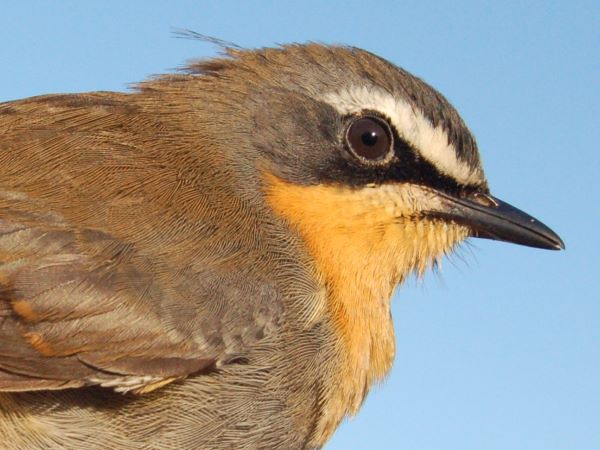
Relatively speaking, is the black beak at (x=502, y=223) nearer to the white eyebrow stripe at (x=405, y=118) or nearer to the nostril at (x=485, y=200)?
the nostril at (x=485, y=200)

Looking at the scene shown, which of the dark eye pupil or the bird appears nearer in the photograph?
the bird

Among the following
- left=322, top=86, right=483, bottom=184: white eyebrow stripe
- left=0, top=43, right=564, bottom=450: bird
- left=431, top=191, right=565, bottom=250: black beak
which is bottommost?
left=0, top=43, right=564, bottom=450: bird

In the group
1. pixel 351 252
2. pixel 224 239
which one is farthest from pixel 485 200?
pixel 224 239

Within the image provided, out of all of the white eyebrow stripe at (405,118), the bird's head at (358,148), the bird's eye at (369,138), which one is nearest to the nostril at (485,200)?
the bird's head at (358,148)

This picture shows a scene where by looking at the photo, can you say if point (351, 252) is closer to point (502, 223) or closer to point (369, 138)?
point (369, 138)

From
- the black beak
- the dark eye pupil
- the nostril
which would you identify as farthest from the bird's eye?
the nostril

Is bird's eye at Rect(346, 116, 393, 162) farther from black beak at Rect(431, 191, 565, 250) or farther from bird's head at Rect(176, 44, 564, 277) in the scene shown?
black beak at Rect(431, 191, 565, 250)

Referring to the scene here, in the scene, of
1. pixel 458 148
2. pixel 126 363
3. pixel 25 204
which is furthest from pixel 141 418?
pixel 458 148
